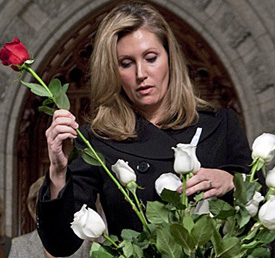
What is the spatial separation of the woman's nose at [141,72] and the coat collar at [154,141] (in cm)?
10

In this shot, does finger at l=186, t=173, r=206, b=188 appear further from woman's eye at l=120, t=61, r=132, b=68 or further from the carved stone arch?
the carved stone arch

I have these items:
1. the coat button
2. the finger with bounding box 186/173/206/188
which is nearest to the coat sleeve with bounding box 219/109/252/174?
Answer: the coat button

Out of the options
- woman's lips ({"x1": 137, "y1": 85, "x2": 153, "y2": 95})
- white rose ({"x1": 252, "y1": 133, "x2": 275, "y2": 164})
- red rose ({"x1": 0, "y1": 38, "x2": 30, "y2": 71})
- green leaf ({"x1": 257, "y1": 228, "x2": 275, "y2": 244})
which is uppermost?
→ red rose ({"x1": 0, "y1": 38, "x2": 30, "y2": 71})

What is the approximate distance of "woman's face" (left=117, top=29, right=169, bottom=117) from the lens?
5.08 ft

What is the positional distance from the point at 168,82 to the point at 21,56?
476mm

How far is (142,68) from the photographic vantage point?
1.54 meters

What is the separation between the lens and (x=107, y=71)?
1579mm

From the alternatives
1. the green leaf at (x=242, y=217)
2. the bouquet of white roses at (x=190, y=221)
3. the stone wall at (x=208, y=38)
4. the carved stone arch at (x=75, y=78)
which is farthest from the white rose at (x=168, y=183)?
the carved stone arch at (x=75, y=78)

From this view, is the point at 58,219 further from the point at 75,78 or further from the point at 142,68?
the point at 75,78

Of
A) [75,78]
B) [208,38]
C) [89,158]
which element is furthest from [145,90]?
[75,78]

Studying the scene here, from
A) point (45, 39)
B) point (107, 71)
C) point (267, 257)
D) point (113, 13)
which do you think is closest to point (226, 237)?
point (267, 257)

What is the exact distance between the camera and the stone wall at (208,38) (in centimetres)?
414

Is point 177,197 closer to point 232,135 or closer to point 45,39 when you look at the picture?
point 232,135

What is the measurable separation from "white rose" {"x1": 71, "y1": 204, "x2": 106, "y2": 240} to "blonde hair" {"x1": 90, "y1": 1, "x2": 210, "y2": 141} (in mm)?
418
